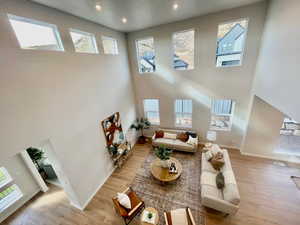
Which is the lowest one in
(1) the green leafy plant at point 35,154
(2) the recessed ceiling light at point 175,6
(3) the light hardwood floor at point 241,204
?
(3) the light hardwood floor at point 241,204

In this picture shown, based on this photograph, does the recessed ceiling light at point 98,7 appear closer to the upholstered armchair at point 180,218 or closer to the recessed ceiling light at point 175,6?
the recessed ceiling light at point 175,6

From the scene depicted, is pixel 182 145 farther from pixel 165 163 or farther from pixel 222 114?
pixel 222 114

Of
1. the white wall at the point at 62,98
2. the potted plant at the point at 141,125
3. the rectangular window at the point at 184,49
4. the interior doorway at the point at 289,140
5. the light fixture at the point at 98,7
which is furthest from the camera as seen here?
the potted plant at the point at 141,125

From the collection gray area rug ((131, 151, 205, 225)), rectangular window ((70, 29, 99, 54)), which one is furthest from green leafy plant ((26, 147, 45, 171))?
rectangular window ((70, 29, 99, 54))

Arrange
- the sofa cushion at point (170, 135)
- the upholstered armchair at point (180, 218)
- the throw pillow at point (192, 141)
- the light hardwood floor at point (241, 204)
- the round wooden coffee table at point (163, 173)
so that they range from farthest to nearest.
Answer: the sofa cushion at point (170, 135)
the throw pillow at point (192, 141)
the round wooden coffee table at point (163, 173)
the light hardwood floor at point (241, 204)
the upholstered armchair at point (180, 218)

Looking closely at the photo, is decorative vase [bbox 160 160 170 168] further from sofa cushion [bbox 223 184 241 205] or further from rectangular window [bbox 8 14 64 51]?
rectangular window [bbox 8 14 64 51]

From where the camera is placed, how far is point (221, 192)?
136 inches

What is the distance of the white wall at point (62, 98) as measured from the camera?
7.50 feet

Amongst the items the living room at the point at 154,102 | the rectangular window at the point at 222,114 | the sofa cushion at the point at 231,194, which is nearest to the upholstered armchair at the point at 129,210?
the living room at the point at 154,102

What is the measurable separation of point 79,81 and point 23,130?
70.0 inches

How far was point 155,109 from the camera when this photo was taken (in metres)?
6.77

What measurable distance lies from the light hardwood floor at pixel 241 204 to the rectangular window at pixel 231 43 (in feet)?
13.5

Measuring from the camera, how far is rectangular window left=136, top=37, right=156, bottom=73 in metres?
5.70

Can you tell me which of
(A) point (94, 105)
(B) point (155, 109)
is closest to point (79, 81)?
(A) point (94, 105)
